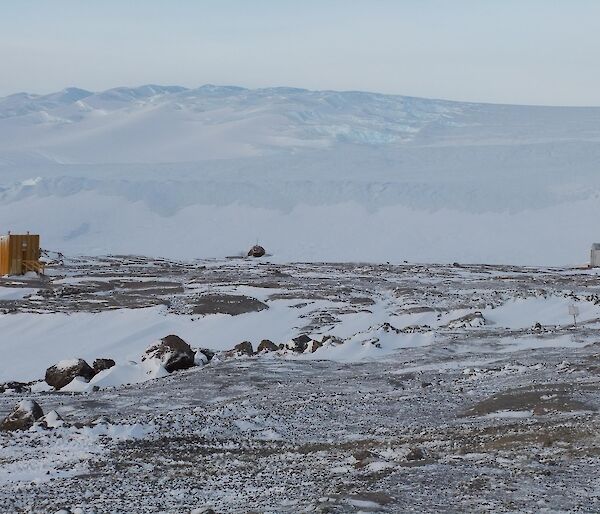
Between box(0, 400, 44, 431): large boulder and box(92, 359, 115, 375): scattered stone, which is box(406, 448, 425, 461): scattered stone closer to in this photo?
box(0, 400, 44, 431): large boulder

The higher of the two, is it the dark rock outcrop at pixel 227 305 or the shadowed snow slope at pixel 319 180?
the shadowed snow slope at pixel 319 180

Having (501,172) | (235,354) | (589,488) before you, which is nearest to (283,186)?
(501,172)

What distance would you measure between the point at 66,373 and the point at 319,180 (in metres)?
66.7

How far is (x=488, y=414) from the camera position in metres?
12.8

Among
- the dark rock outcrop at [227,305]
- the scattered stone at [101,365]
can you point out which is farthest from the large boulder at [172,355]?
the dark rock outcrop at [227,305]

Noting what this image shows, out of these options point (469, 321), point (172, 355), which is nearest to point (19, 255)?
point (469, 321)

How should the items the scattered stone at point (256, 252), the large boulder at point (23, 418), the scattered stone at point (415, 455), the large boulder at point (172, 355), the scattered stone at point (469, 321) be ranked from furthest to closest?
1. the scattered stone at point (256, 252)
2. the scattered stone at point (469, 321)
3. the large boulder at point (172, 355)
4. the large boulder at point (23, 418)
5. the scattered stone at point (415, 455)

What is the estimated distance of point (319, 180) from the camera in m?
83.6

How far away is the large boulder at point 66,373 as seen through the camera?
17844 mm

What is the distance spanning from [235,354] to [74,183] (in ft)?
211

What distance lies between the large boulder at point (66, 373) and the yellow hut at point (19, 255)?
22208 millimetres

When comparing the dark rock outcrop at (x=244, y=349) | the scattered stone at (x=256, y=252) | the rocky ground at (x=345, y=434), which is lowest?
the dark rock outcrop at (x=244, y=349)

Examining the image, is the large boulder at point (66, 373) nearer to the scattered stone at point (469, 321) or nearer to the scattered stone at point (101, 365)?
the scattered stone at point (101, 365)

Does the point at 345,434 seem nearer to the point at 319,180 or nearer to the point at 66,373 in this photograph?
the point at 66,373
